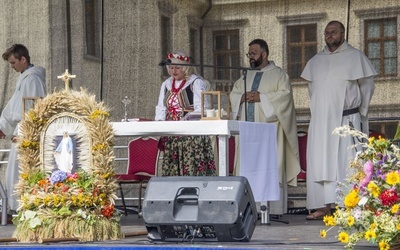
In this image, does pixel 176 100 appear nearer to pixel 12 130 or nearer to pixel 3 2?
pixel 12 130

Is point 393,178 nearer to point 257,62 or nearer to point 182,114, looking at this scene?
point 182,114

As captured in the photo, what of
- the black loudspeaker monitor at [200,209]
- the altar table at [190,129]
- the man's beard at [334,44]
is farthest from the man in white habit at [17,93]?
the black loudspeaker monitor at [200,209]

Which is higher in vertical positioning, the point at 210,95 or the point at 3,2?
the point at 3,2

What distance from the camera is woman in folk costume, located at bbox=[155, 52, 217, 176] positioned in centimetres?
839

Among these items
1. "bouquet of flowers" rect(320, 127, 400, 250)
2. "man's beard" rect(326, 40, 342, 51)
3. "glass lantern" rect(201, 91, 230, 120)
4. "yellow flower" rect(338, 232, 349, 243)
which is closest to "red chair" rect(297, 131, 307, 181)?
"man's beard" rect(326, 40, 342, 51)

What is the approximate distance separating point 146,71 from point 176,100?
256 centimetres

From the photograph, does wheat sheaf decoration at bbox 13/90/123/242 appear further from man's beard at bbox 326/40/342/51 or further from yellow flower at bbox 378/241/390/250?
man's beard at bbox 326/40/342/51

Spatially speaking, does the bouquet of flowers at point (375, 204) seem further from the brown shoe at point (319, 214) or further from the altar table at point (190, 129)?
the brown shoe at point (319, 214)

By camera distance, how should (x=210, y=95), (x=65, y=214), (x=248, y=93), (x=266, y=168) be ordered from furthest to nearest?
(x=248, y=93)
(x=266, y=168)
(x=210, y=95)
(x=65, y=214)

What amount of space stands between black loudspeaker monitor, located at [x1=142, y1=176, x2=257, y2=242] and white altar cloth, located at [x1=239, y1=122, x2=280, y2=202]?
1624 millimetres

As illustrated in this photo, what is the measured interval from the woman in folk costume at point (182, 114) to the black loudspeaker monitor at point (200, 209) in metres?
2.13

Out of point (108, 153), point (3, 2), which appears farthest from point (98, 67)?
point (108, 153)

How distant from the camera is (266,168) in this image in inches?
322

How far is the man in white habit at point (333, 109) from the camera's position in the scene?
8.94m
